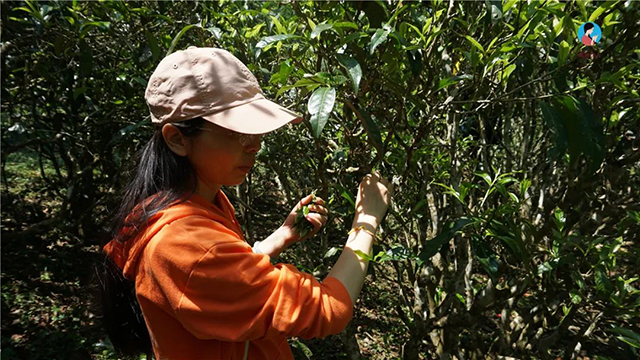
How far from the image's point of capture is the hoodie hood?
113 cm

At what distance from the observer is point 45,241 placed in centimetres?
458

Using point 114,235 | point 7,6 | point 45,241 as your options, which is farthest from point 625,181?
point 45,241

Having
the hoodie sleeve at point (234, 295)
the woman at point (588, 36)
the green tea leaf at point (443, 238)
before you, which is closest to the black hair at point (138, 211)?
the hoodie sleeve at point (234, 295)

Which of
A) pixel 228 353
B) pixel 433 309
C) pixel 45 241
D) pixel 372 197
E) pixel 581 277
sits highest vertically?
pixel 372 197

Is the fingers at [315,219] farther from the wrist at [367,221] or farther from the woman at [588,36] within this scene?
the woman at [588,36]

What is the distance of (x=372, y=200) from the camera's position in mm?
1394

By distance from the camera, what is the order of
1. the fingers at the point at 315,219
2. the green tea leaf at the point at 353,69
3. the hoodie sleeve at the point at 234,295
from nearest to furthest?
the hoodie sleeve at the point at 234,295, the green tea leaf at the point at 353,69, the fingers at the point at 315,219

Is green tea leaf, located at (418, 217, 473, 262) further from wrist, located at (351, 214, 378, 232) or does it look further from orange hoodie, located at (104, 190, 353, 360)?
orange hoodie, located at (104, 190, 353, 360)

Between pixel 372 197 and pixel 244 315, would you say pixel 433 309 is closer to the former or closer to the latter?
pixel 372 197

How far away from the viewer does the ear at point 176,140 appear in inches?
46.3

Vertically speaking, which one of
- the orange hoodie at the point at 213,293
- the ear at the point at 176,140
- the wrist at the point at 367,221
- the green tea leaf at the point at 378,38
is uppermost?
the green tea leaf at the point at 378,38

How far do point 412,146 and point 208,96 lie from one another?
27.4 inches

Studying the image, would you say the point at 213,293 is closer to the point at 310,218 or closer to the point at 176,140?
the point at 176,140

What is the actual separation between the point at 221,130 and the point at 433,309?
2.05m
